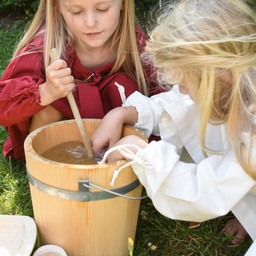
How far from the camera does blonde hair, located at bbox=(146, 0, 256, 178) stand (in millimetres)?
1361

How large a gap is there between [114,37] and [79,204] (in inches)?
43.0

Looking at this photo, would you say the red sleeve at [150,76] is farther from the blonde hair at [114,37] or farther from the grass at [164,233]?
the grass at [164,233]

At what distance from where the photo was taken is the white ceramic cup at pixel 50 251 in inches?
58.6

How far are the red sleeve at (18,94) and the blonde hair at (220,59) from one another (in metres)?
0.69

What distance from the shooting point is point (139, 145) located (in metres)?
1.47

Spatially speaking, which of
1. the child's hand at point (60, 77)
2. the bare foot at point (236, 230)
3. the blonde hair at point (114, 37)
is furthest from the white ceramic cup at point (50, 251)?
the blonde hair at point (114, 37)

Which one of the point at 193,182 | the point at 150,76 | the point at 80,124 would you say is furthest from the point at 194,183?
the point at 150,76

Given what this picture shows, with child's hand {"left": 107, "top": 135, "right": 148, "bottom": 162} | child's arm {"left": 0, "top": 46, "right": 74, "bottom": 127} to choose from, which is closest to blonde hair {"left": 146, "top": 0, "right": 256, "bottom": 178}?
child's hand {"left": 107, "top": 135, "right": 148, "bottom": 162}

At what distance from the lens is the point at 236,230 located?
1790 millimetres

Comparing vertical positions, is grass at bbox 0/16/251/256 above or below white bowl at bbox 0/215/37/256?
below

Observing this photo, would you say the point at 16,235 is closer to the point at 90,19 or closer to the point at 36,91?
the point at 36,91

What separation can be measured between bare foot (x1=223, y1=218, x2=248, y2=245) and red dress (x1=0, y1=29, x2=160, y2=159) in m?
0.81

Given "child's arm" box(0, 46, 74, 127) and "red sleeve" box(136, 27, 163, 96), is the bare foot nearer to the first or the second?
"red sleeve" box(136, 27, 163, 96)

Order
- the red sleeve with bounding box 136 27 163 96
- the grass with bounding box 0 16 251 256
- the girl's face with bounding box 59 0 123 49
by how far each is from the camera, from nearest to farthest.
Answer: the grass with bounding box 0 16 251 256 < the girl's face with bounding box 59 0 123 49 < the red sleeve with bounding box 136 27 163 96
